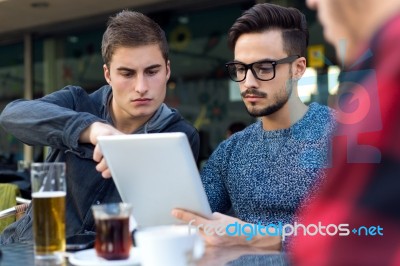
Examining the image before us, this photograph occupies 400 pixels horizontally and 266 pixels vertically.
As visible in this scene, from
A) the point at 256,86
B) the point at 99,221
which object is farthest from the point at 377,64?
the point at 256,86

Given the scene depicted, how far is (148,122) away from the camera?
2.16 metres

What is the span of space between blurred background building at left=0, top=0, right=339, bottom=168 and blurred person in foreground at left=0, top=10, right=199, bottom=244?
3.48m

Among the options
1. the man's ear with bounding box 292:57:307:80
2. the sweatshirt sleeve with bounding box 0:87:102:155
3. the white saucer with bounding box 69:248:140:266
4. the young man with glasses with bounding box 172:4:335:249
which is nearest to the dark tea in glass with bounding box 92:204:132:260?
the white saucer with bounding box 69:248:140:266

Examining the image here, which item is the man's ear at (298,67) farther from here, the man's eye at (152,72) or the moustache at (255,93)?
the man's eye at (152,72)

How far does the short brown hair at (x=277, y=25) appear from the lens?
2.12 m

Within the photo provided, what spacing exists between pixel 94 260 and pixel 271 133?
3.48ft

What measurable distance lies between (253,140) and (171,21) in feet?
16.5

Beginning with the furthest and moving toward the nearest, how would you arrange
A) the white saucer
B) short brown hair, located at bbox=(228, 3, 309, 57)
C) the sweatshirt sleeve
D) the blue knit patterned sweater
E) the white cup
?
short brown hair, located at bbox=(228, 3, 309, 57) → the blue knit patterned sweater → the sweatshirt sleeve → the white saucer → the white cup

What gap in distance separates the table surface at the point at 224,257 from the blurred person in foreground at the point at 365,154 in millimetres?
669

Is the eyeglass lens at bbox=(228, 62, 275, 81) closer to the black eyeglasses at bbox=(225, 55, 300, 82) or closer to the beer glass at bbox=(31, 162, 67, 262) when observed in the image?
the black eyeglasses at bbox=(225, 55, 300, 82)

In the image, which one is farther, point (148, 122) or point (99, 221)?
point (148, 122)

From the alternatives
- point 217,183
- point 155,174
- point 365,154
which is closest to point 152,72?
point 217,183

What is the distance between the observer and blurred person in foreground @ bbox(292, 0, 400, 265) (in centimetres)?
57

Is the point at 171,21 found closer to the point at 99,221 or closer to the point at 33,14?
the point at 33,14
